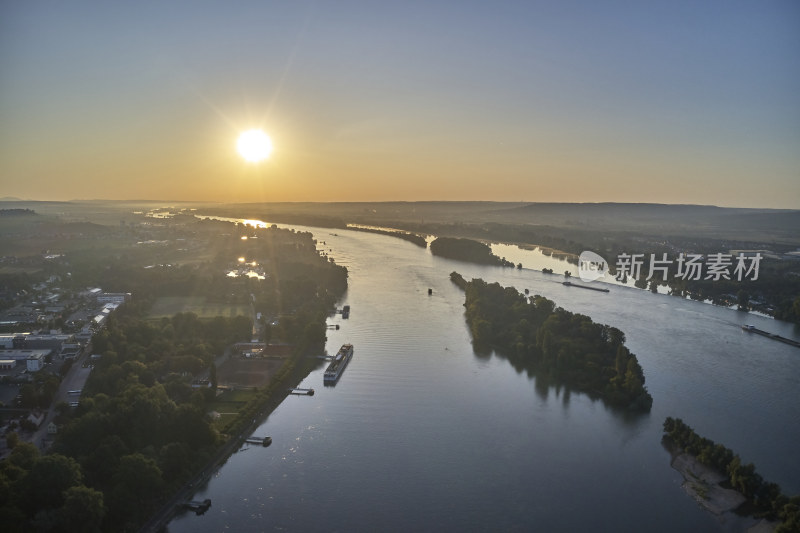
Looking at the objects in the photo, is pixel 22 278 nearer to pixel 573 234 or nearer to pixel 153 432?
pixel 153 432

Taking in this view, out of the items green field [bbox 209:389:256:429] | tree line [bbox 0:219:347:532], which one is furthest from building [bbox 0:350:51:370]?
green field [bbox 209:389:256:429]

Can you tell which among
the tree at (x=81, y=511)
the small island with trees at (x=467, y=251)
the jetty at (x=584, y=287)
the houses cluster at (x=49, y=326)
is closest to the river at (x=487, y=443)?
the tree at (x=81, y=511)

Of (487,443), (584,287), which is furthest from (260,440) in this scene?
(584,287)

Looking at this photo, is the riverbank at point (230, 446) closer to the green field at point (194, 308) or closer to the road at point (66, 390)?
the road at point (66, 390)

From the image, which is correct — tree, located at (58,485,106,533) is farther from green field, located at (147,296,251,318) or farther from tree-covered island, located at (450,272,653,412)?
green field, located at (147,296,251,318)

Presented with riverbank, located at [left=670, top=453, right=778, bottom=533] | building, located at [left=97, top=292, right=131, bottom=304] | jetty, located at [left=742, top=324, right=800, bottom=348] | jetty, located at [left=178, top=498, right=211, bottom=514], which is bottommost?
jetty, located at [left=178, top=498, right=211, bottom=514]

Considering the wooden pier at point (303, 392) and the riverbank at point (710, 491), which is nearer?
the riverbank at point (710, 491)

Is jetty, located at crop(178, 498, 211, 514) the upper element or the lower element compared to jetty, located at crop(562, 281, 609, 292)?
lower

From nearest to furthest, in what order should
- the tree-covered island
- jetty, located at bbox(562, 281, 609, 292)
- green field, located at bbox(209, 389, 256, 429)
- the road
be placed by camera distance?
the road
green field, located at bbox(209, 389, 256, 429)
the tree-covered island
jetty, located at bbox(562, 281, 609, 292)
